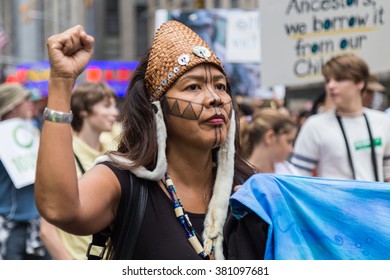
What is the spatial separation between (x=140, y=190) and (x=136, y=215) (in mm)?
95

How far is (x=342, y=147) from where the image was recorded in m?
4.96

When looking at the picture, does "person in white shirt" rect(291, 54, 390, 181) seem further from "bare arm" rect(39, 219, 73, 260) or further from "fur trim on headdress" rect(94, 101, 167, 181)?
"fur trim on headdress" rect(94, 101, 167, 181)

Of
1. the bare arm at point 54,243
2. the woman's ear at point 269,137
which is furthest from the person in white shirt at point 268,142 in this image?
the bare arm at point 54,243

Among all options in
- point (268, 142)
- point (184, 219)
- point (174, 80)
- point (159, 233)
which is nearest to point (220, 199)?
point (184, 219)

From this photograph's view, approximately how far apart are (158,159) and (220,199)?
0.28 m

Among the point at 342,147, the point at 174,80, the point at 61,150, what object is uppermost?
the point at 174,80

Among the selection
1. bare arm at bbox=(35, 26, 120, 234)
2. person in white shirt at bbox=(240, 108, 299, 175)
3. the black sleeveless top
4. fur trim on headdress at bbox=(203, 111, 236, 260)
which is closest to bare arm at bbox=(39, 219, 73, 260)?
person in white shirt at bbox=(240, 108, 299, 175)

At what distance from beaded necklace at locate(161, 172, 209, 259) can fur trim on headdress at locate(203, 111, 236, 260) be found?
3cm

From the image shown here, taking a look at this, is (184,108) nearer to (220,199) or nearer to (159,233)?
(220,199)

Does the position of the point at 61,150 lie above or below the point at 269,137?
above

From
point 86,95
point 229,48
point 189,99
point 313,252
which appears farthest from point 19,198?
point 229,48

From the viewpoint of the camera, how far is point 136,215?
2.80m

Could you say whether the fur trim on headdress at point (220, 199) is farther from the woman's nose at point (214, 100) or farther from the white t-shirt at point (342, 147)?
the white t-shirt at point (342, 147)
